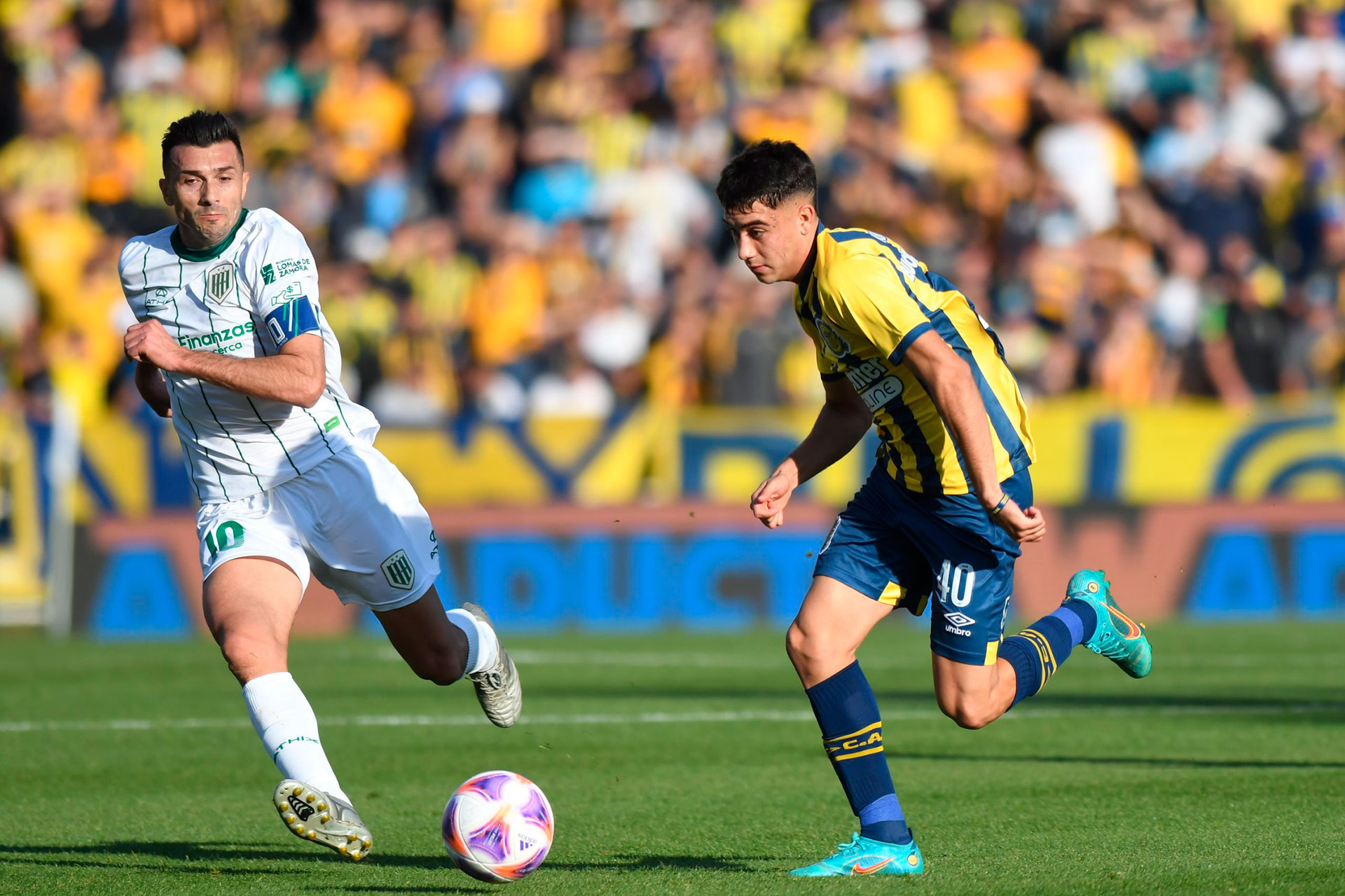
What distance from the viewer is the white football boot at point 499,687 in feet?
24.1

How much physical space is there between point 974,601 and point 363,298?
11.5 m

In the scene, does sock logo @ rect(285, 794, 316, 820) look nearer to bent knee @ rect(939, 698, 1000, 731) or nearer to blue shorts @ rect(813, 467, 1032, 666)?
blue shorts @ rect(813, 467, 1032, 666)

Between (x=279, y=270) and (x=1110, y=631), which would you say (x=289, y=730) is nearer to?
(x=279, y=270)

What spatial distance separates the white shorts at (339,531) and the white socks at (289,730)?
51 cm

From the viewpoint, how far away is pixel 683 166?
18094 millimetres

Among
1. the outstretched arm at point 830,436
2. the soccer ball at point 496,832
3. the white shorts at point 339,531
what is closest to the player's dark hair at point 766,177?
the outstretched arm at point 830,436

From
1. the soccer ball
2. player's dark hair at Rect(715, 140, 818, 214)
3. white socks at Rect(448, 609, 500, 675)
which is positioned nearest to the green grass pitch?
the soccer ball

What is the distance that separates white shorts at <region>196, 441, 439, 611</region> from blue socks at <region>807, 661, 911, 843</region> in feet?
5.16

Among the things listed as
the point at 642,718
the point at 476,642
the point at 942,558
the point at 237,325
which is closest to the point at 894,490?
the point at 942,558

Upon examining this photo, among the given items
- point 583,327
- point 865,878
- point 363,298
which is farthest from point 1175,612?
point 865,878

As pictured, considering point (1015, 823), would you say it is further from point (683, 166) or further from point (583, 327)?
point (683, 166)

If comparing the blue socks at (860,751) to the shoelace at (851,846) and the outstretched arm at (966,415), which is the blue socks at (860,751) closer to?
the shoelace at (851,846)

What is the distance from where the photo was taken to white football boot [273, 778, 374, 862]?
5.53 metres

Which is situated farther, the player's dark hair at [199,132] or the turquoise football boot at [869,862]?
the player's dark hair at [199,132]
